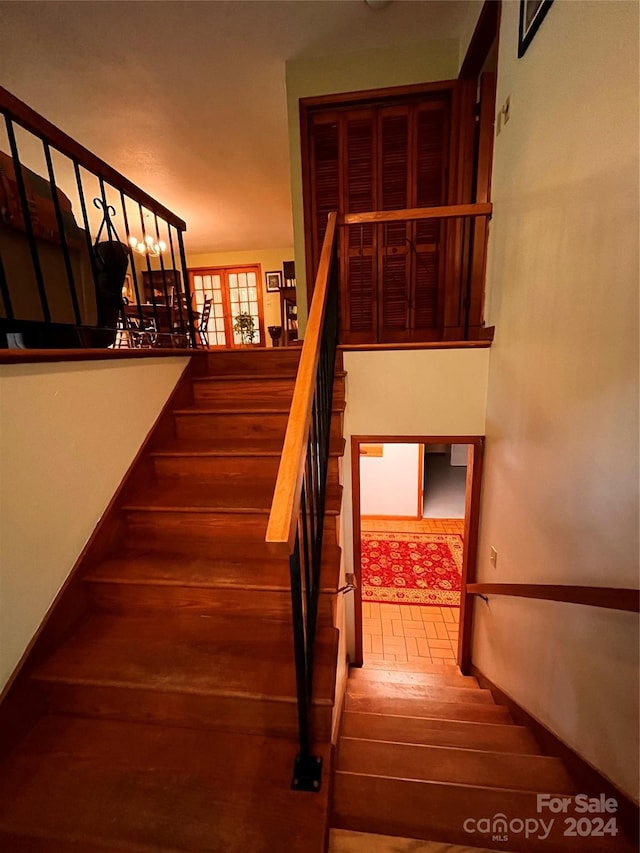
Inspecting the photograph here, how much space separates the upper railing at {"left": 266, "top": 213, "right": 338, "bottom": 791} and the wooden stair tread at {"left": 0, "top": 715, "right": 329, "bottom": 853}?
10 cm

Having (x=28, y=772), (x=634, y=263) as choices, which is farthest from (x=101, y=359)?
(x=634, y=263)

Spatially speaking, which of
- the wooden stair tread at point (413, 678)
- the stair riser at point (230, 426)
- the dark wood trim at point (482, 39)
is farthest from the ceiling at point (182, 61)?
the wooden stair tread at point (413, 678)

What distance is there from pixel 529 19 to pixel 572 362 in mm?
1564

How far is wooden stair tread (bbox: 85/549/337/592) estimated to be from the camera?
1.44m

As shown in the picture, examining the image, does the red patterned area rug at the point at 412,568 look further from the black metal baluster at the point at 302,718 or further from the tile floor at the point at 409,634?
the black metal baluster at the point at 302,718

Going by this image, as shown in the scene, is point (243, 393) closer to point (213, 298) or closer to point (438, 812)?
point (438, 812)

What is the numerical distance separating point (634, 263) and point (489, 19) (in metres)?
2.33

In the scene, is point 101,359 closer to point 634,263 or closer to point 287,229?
point 634,263

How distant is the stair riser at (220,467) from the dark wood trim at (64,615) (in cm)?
10

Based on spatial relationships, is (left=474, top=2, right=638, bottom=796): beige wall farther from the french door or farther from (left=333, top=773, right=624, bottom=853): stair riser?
the french door

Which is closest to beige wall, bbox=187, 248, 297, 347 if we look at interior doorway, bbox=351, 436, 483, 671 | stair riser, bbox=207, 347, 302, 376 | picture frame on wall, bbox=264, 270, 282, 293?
picture frame on wall, bbox=264, 270, 282, 293

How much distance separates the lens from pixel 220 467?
1.99 m

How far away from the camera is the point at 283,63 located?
109 inches

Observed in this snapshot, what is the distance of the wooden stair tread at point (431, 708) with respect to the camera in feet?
6.15
